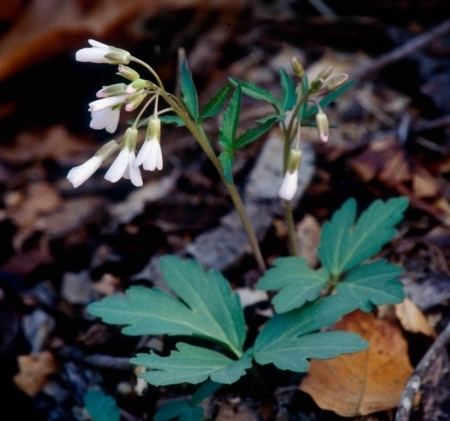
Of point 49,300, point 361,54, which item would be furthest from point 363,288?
point 361,54

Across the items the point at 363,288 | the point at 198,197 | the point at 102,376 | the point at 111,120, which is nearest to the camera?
the point at 111,120

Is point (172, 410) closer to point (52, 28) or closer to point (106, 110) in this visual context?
point (106, 110)

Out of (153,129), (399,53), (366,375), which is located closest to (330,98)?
(153,129)

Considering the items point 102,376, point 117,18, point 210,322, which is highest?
point 117,18

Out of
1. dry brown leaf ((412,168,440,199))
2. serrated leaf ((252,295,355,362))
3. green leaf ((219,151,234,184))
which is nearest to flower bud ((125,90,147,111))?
green leaf ((219,151,234,184))

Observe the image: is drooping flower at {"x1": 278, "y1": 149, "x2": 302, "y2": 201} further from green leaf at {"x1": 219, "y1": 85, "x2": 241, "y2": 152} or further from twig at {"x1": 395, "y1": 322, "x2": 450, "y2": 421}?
twig at {"x1": 395, "y1": 322, "x2": 450, "y2": 421}

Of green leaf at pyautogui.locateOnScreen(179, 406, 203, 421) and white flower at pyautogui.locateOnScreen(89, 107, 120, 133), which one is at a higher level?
white flower at pyautogui.locateOnScreen(89, 107, 120, 133)

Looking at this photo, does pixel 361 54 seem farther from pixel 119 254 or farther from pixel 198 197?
pixel 119 254
